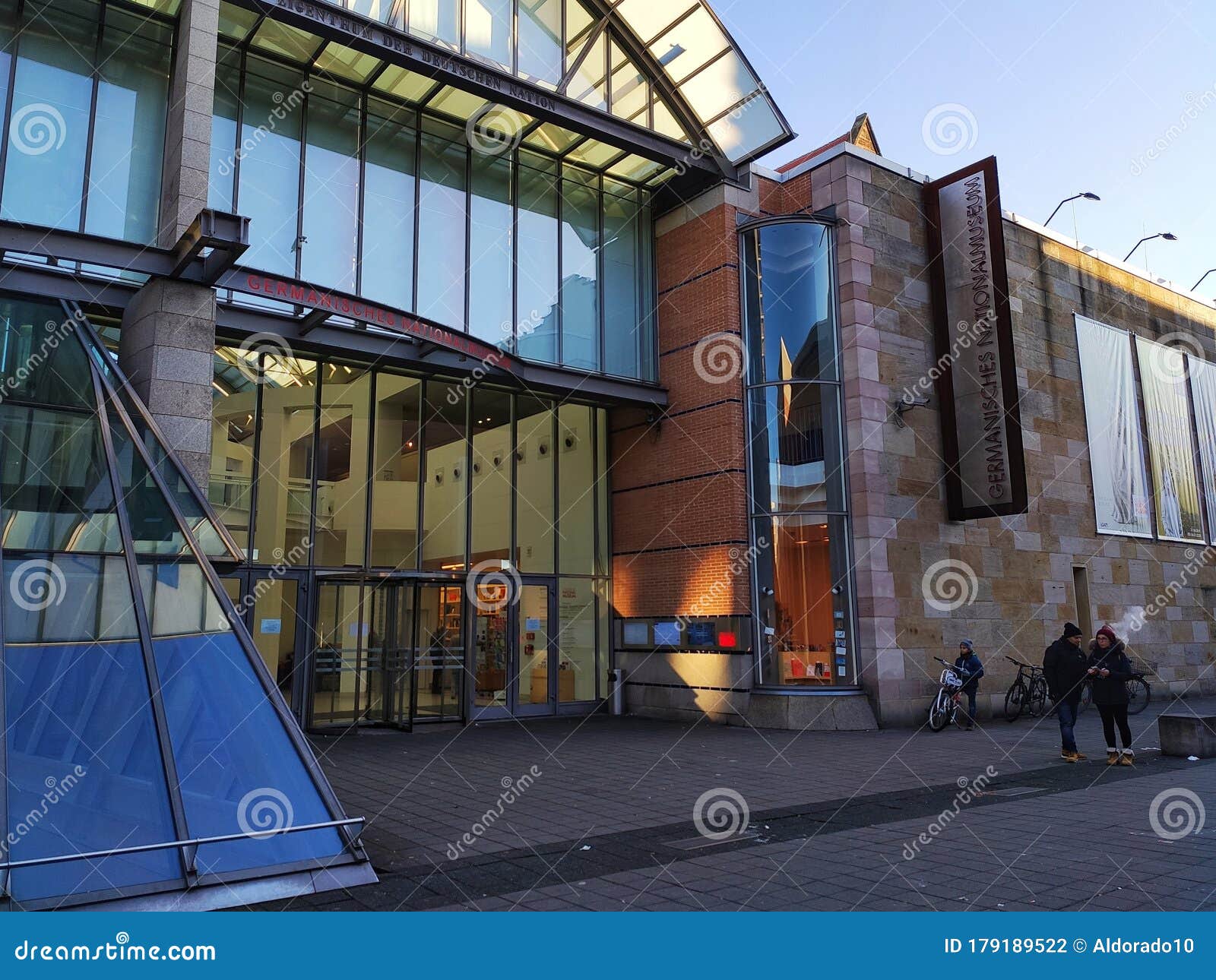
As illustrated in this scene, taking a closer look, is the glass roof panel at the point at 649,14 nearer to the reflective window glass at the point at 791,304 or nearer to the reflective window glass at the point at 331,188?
the reflective window glass at the point at 791,304

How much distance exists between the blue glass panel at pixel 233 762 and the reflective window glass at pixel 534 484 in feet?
32.9

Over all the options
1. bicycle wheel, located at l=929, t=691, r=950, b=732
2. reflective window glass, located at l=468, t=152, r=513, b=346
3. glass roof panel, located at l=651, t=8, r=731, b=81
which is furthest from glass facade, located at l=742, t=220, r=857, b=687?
reflective window glass, located at l=468, t=152, r=513, b=346

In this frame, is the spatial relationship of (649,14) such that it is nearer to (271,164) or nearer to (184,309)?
(271,164)

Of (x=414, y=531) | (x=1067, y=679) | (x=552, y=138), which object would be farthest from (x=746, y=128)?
(x=1067, y=679)

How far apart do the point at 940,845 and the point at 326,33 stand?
12932 millimetres

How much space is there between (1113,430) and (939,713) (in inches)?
413

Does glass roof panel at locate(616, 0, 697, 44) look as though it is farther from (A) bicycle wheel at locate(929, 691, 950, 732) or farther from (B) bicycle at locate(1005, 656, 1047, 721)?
(B) bicycle at locate(1005, 656, 1047, 721)

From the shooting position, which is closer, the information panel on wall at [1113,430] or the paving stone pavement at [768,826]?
the paving stone pavement at [768,826]

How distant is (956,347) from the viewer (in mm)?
17547

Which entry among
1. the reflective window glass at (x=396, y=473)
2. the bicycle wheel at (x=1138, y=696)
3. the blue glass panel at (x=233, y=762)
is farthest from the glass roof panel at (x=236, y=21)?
the bicycle wheel at (x=1138, y=696)

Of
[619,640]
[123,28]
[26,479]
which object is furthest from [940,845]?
[123,28]

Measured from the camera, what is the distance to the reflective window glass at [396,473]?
15.9 meters

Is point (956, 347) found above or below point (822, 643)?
above

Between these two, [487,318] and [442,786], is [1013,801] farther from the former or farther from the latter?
[487,318]
